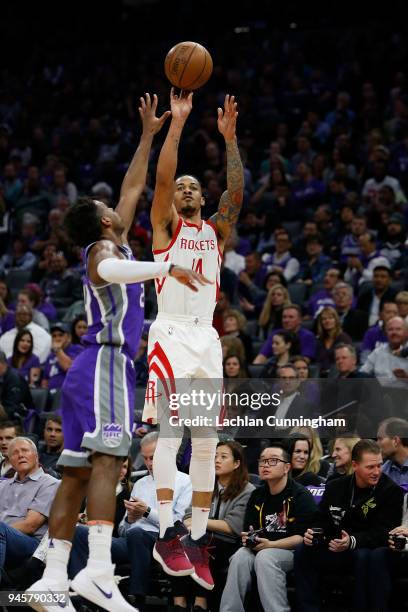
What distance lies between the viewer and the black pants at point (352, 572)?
7793 mm

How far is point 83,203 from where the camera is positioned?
615 centimetres

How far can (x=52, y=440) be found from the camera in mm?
10086

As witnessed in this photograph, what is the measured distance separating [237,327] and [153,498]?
355 centimetres

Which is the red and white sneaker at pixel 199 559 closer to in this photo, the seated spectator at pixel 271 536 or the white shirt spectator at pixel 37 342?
the seated spectator at pixel 271 536

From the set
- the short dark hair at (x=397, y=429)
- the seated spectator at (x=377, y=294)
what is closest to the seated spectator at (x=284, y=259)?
the seated spectator at (x=377, y=294)

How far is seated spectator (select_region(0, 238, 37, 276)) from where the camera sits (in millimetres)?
16006

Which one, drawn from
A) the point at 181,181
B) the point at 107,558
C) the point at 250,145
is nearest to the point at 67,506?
the point at 107,558

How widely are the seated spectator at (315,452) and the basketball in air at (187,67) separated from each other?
3.43 meters

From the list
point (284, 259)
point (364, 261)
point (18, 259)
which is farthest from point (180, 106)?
point (18, 259)

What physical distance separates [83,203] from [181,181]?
1.13 meters

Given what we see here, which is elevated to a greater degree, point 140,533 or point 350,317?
point 350,317

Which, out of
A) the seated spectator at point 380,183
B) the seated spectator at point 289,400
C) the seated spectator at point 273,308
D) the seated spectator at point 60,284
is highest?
the seated spectator at point 380,183

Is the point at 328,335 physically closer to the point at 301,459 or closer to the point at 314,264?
the point at 314,264

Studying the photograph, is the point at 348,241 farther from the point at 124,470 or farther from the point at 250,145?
the point at 124,470
